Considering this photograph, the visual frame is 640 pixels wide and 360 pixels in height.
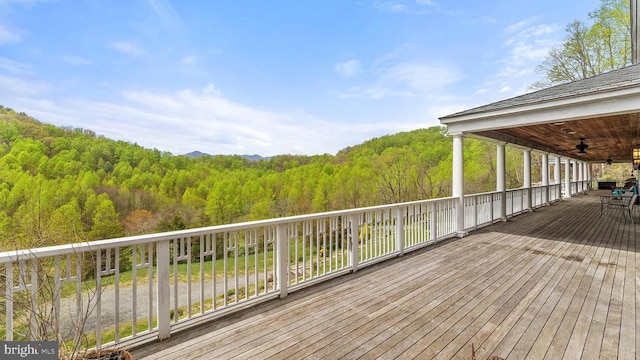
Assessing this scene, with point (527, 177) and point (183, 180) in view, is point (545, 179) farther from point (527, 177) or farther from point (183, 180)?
point (183, 180)

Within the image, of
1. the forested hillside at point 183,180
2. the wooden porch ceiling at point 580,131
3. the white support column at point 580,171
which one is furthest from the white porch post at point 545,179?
the white support column at point 580,171

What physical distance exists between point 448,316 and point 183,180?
40168mm

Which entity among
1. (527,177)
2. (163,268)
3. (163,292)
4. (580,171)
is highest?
(580,171)

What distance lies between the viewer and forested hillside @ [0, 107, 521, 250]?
75.2 ft

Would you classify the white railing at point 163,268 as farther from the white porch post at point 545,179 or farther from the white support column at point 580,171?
the white support column at point 580,171

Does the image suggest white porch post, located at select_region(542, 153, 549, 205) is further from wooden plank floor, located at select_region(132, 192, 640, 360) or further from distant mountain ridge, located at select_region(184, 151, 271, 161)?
distant mountain ridge, located at select_region(184, 151, 271, 161)

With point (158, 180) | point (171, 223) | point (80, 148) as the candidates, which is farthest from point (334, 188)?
point (80, 148)

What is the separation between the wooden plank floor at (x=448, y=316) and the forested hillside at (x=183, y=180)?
18706mm

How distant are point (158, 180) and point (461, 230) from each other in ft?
123

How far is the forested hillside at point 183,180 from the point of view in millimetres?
22906

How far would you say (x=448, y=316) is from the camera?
270cm

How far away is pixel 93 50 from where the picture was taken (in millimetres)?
26922

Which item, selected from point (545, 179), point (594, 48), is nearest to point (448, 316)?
point (545, 179)

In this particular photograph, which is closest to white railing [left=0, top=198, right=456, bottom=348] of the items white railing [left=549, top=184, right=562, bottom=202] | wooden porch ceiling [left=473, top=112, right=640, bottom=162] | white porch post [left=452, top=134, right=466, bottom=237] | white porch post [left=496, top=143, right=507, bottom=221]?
white porch post [left=452, top=134, right=466, bottom=237]
